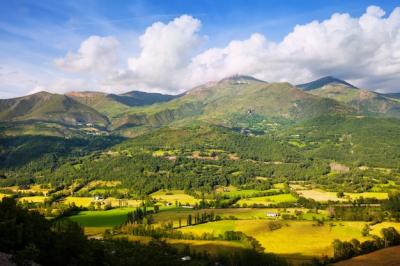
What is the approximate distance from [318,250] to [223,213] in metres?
58.9

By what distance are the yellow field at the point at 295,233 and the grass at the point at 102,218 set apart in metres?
33.0

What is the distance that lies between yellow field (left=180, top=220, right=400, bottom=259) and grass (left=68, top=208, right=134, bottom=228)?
33.0 meters

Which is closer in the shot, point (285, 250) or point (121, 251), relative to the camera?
point (121, 251)

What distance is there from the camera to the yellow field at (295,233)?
116m

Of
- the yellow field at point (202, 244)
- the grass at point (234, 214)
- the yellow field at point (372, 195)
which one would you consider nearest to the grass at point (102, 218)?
the grass at point (234, 214)

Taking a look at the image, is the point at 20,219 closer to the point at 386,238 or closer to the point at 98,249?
the point at 98,249

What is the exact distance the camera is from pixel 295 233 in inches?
5182

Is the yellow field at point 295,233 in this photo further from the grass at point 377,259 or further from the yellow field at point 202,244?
the yellow field at point 202,244

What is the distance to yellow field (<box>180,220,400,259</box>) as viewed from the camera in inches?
4571

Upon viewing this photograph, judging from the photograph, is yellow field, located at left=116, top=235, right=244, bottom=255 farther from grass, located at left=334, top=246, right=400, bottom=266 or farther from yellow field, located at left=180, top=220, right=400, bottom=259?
grass, located at left=334, top=246, right=400, bottom=266

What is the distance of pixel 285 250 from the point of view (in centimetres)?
11600

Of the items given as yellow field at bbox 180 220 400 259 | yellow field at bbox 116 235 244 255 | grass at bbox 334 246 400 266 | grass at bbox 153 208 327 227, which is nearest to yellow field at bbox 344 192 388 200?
grass at bbox 153 208 327 227

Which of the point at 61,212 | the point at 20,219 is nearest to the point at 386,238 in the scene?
the point at 20,219

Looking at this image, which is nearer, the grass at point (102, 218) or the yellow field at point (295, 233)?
the yellow field at point (295, 233)
